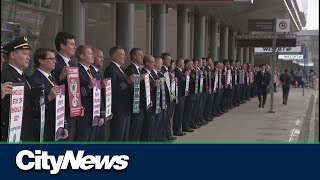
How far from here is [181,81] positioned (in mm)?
13039

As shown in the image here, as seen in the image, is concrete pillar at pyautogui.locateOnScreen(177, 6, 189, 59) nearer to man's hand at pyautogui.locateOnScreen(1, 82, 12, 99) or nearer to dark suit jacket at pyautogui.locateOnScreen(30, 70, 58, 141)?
dark suit jacket at pyautogui.locateOnScreen(30, 70, 58, 141)

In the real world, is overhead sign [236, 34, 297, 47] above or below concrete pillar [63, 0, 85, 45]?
above

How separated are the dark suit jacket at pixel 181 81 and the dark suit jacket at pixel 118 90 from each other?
4443 millimetres

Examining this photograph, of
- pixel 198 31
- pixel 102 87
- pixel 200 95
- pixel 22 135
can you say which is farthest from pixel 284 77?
pixel 22 135

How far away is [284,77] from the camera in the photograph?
2639cm

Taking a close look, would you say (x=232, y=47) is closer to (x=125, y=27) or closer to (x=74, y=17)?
(x=125, y=27)

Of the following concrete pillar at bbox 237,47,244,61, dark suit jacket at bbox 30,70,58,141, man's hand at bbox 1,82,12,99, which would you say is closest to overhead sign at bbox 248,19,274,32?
dark suit jacket at bbox 30,70,58,141

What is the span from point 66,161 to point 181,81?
28.5 feet

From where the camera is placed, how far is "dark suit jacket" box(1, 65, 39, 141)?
5336 millimetres

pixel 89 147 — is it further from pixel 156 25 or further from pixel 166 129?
pixel 156 25

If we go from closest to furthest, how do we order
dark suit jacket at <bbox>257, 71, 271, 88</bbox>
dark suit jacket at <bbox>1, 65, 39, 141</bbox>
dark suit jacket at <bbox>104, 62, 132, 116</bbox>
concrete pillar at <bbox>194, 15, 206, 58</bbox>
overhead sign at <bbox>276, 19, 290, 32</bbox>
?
1. dark suit jacket at <bbox>1, 65, 39, 141</bbox>
2. dark suit jacket at <bbox>104, 62, 132, 116</bbox>
3. overhead sign at <bbox>276, 19, 290, 32</bbox>
4. dark suit jacket at <bbox>257, 71, 271, 88</bbox>
5. concrete pillar at <bbox>194, 15, 206, 58</bbox>

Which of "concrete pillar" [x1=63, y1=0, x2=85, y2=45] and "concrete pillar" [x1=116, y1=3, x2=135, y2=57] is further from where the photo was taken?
"concrete pillar" [x1=116, y1=3, x2=135, y2=57]

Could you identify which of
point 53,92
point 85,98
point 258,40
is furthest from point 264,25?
point 53,92

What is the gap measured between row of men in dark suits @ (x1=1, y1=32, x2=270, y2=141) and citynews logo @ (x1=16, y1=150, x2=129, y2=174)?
0.90 meters
